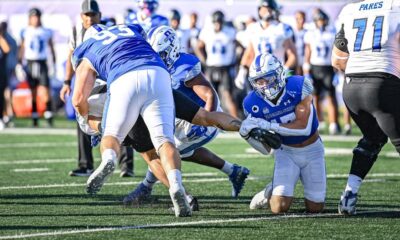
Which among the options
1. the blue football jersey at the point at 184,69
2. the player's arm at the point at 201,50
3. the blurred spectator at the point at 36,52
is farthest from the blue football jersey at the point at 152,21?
the blurred spectator at the point at 36,52

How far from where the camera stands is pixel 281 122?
7133 millimetres

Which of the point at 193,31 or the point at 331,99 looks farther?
the point at 193,31

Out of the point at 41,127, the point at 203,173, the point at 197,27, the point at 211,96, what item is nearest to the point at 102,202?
the point at 211,96

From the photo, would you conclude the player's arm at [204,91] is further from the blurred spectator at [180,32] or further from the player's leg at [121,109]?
the blurred spectator at [180,32]

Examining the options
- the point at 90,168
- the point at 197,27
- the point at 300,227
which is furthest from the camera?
the point at 197,27

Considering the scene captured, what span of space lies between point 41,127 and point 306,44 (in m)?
4.49

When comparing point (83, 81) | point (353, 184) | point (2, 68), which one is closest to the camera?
point (83, 81)

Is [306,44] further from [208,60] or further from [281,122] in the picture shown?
[281,122]

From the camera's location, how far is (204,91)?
782 centimetres

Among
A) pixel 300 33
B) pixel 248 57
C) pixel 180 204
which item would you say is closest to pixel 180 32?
pixel 300 33

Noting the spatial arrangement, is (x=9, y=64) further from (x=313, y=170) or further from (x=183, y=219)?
(x=183, y=219)

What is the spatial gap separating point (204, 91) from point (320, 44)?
8027mm

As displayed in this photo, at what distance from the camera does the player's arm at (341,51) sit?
7043 mm

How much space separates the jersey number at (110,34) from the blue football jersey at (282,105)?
1028mm
